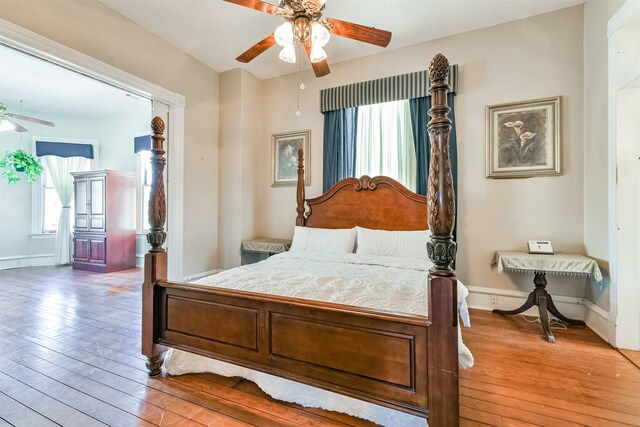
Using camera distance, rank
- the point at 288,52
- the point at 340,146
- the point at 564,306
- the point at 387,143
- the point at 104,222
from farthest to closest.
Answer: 1. the point at 104,222
2. the point at 340,146
3. the point at 387,143
4. the point at 564,306
5. the point at 288,52

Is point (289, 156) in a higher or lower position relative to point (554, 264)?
higher

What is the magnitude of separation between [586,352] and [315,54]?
318 centimetres

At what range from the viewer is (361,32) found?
230 cm

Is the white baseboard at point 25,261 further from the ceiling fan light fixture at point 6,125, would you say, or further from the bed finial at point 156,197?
the bed finial at point 156,197

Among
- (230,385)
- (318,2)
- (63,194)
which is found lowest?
(230,385)

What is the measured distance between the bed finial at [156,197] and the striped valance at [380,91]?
2.47m

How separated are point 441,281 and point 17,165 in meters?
7.38

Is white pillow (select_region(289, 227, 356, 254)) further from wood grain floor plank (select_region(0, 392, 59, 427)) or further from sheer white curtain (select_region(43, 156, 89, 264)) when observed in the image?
sheer white curtain (select_region(43, 156, 89, 264))

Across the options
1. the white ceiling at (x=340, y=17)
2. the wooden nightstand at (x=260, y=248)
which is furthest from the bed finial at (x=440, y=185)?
the wooden nightstand at (x=260, y=248)

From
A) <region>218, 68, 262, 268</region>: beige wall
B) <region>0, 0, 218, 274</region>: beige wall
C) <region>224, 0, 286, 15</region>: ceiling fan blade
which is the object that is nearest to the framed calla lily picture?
<region>224, 0, 286, 15</region>: ceiling fan blade

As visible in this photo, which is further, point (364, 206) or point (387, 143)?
point (387, 143)

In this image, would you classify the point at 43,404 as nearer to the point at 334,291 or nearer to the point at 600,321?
the point at 334,291

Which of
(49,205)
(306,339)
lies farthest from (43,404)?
(49,205)

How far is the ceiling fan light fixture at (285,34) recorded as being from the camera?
7.09 ft
